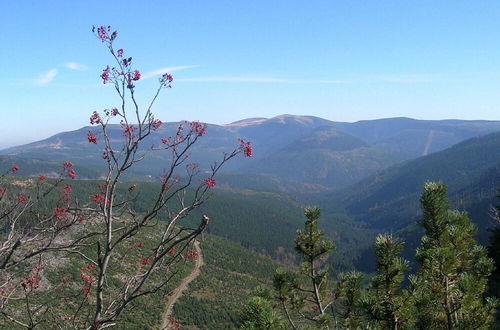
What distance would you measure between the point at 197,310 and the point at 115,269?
26146 mm

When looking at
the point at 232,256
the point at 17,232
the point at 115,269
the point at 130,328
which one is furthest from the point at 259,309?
the point at 232,256

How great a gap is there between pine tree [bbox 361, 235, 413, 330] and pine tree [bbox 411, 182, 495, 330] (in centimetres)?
28

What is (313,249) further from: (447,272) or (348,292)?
(447,272)

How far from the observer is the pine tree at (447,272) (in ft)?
22.5

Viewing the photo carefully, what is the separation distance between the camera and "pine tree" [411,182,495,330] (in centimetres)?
687

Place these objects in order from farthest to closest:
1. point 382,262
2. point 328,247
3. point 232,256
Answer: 1. point 232,256
2. point 328,247
3. point 382,262

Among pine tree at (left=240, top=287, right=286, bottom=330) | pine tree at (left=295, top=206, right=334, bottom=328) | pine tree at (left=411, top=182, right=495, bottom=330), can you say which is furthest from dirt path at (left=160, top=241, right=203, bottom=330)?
pine tree at (left=240, top=287, right=286, bottom=330)

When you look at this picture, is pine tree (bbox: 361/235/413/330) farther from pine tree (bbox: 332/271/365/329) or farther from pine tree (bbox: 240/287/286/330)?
pine tree (bbox: 240/287/286/330)

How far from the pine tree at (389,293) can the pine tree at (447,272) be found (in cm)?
28

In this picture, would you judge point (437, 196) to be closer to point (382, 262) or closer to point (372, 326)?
point (382, 262)

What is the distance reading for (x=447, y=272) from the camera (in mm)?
6879

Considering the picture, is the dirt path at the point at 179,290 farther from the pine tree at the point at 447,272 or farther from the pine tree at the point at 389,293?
the pine tree at the point at 447,272

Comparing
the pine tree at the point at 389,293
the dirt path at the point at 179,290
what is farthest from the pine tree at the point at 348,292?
the dirt path at the point at 179,290

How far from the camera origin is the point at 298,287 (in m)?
9.80
